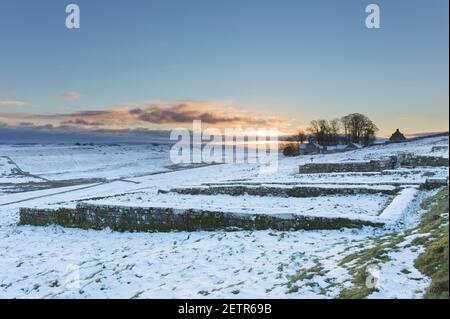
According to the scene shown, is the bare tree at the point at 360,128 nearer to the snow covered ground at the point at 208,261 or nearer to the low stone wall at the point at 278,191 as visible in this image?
the low stone wall at the point at 278,191

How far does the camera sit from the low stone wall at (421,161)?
22.7m

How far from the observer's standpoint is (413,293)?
5.45 m

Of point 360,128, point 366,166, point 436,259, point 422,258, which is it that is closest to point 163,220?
point 422,258

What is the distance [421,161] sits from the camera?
24.3 metres

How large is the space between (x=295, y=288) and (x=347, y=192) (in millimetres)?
10948

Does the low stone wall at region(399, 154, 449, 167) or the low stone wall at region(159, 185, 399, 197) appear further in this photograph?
the low stone wall at region(399, 154, 449, 167)

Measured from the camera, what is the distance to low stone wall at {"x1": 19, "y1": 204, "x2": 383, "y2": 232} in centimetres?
1114

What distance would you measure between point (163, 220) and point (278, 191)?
22.5 ft

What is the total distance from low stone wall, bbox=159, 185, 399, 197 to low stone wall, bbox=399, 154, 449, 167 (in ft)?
31.3

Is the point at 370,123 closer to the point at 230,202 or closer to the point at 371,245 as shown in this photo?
the point at 230,202

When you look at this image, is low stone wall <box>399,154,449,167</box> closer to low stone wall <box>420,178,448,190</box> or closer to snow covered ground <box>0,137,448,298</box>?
low stone wall <box>420,178,448,190</box>

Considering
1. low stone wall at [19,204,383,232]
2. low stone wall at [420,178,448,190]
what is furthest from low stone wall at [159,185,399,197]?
low stone wall at [19,204,383,232]

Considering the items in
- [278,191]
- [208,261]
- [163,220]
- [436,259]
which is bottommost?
[208,261]

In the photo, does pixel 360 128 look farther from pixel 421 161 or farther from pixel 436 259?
pixel 436 259
